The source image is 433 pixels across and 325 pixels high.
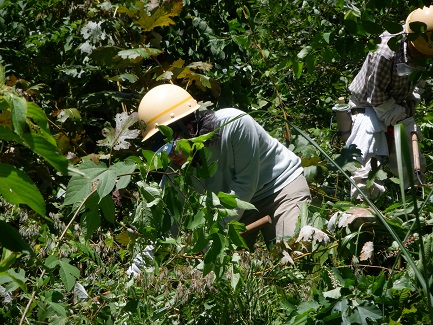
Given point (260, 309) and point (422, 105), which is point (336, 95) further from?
point (260, 309)

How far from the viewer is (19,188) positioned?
1394 millimetres

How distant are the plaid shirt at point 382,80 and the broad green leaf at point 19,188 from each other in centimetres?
405

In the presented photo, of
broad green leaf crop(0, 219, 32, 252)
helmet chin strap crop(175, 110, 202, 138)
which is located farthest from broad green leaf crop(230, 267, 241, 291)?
helmet chin strap crop(175, 110, 202, 138)

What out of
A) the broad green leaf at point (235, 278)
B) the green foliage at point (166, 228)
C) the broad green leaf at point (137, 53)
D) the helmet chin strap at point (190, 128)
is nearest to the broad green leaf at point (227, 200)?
the green foliage at point (166, 228)

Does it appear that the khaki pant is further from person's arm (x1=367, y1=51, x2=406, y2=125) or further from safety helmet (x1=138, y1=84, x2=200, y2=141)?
person's arm (x1=367, y1=51, x2=406, y2=125)

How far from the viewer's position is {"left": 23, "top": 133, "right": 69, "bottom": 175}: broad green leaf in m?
1.38

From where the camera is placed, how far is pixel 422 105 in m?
6.73

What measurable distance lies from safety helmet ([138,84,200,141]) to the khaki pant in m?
0.70

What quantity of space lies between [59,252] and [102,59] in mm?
2317

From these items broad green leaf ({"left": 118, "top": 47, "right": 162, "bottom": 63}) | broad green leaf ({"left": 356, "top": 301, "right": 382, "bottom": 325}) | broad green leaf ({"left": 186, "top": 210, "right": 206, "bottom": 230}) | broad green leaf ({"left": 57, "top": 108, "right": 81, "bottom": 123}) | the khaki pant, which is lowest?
the khaki pant

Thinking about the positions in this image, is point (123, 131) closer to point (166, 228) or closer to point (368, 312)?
point (166, 228)

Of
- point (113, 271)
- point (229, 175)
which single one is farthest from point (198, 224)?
point (229, 175)

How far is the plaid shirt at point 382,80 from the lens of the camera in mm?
5234

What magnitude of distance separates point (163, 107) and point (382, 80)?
1.76 metres
